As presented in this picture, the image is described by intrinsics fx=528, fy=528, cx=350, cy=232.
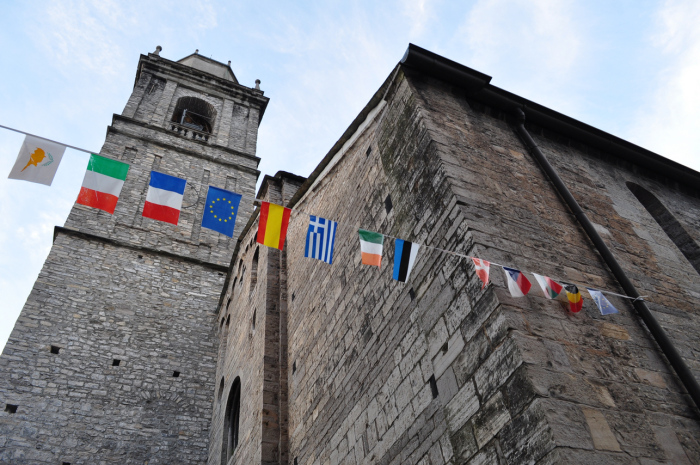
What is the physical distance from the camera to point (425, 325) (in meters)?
4.25

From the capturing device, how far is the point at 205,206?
4.91 metres

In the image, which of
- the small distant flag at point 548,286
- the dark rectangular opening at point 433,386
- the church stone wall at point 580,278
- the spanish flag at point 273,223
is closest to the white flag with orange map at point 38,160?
the spanish flag at point 273,223

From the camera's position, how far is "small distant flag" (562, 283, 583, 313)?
12.0 ft

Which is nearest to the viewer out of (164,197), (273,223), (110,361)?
(273,223)

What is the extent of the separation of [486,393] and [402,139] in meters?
2.90

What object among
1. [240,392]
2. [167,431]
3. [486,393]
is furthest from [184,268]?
[486,393]

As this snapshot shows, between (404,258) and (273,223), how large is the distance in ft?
4.37

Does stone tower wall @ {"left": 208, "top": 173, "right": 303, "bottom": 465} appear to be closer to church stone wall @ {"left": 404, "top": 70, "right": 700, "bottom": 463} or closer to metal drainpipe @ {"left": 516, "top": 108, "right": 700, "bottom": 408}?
church stone wall @ {"left": 404, "top": 70, "right": 700, "bottom": 463}

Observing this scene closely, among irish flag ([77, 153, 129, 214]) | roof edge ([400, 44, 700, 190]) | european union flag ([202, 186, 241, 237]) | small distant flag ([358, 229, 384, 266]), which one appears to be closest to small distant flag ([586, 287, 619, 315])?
small distant flag ([358, 229, 384, 266])

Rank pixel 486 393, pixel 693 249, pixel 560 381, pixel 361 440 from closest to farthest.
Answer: pixel 560 381 → pixel 486 393 → pixel 361 440 → pixel 693 249

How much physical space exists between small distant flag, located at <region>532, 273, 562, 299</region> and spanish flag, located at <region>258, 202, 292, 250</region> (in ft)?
7.35

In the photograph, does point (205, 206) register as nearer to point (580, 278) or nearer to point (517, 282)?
point (517, 282)

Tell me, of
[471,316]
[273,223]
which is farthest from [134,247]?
[471,316]

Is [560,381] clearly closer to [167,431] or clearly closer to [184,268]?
[167,431]
